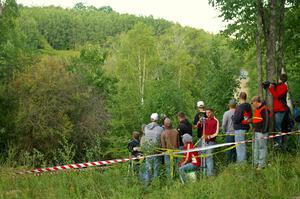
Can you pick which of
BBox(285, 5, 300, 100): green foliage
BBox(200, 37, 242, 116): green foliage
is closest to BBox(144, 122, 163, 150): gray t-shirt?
BBox(200, 37, 242, 116): green foliage

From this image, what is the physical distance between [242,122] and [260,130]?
0.56 meters

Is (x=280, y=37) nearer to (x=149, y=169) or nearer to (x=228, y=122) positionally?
(x=228, y=122)

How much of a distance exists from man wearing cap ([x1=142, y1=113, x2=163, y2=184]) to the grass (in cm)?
26

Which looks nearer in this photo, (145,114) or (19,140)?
(145,114)

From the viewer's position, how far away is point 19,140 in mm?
32750

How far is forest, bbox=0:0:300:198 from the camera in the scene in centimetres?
1389

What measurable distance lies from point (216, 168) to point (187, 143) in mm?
1180

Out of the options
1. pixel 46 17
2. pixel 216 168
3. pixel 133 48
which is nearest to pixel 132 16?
pixel 46 17

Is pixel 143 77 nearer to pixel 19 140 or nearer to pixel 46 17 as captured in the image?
pixel 19 140

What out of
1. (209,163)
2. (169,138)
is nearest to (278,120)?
(209,163)

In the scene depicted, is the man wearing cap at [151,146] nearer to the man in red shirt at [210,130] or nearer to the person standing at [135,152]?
the person standing at [135,152]

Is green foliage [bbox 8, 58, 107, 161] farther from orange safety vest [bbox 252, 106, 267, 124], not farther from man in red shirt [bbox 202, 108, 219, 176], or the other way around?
orange safety vest [bbox 252, 106, 267, 124]

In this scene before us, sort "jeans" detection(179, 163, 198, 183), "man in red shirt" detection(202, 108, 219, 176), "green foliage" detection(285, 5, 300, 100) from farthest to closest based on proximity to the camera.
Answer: "green foliage" detection(285, 5, 300, 100)
"man in red shirt" detection(202, 108, 219, 176)
"jeans" detection(179, 163, 198, 183)

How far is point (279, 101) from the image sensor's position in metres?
11.3
